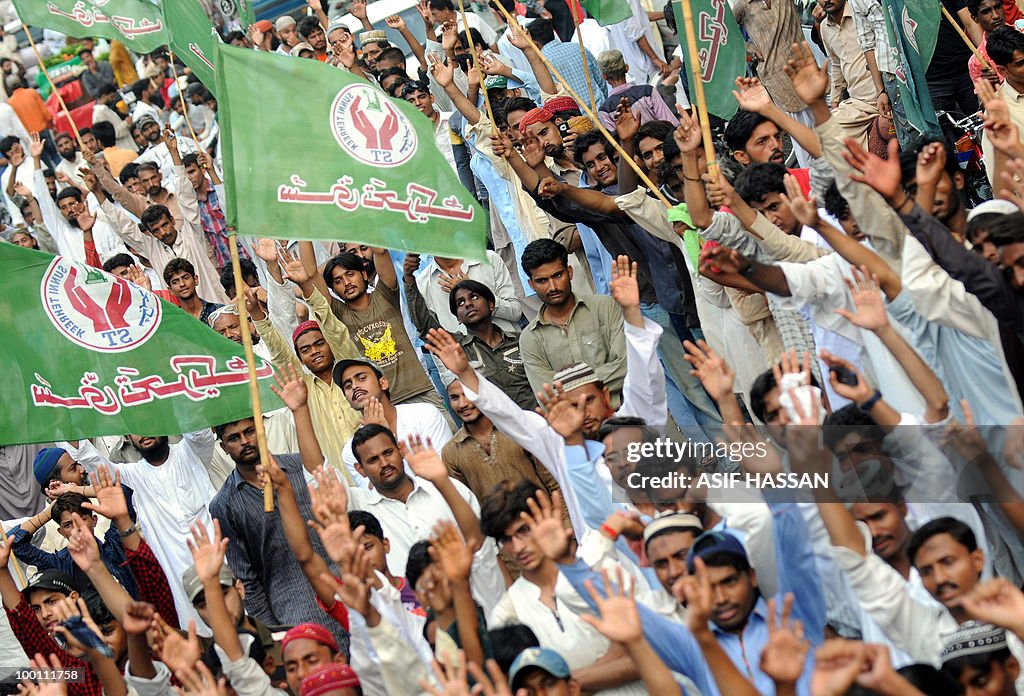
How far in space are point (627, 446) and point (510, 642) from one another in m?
0.88

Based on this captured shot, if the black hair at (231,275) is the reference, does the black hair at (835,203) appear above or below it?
below

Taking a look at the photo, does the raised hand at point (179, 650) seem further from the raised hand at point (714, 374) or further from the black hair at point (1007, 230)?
the black hair at point (1007, 230)

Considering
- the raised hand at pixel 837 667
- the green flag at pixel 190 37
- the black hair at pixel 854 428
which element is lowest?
the raised hand at pixel 837 667

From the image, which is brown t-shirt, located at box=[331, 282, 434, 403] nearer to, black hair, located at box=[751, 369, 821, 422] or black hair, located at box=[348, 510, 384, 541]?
black hair, located at box=[348, 510, 384, 541]

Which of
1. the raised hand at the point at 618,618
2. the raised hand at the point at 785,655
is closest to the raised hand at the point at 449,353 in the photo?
the raised hand at the point at 618,618

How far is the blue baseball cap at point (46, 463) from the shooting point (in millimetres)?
8031

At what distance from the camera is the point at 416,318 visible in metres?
7.75

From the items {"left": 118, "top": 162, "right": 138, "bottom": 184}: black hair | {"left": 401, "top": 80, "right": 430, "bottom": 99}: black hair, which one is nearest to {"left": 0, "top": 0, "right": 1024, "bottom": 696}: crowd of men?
{"left": 401, "top": 80, "right": 430, "bottom": 99}: black hair

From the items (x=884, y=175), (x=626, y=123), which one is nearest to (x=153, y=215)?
(x=626, y=123)

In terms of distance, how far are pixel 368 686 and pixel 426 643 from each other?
26 centimetres

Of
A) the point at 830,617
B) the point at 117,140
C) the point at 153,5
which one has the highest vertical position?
the point at 117,140

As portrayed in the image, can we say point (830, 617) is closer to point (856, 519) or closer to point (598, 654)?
point (856, 519)

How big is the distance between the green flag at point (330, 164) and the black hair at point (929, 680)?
8.49 ft

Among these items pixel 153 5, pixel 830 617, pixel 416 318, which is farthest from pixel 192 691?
pixel 153 5
